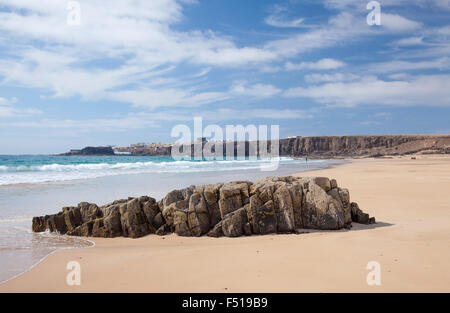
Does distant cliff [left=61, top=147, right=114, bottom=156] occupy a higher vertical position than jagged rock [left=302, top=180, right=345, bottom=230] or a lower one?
higher

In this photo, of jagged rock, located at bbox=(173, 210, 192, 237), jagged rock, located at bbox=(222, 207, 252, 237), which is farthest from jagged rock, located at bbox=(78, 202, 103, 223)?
jagged rock, located at bbox=(222, 207, 252, 237)

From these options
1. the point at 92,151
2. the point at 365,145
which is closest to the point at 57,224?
the point at 365,145

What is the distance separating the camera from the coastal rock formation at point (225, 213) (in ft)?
25.1

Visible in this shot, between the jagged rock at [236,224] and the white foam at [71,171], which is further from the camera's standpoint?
the white foam at [71,171]

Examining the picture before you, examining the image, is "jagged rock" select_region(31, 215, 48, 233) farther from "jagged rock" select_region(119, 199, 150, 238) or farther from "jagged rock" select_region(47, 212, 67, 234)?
"jagged rock" select_region(119, 199, 150, 238)

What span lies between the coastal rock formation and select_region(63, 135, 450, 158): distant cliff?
8231cm

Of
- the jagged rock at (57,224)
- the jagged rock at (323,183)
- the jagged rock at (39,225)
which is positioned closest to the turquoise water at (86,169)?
the jagged rock at (39,225)

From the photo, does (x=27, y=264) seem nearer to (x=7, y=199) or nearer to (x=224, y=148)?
(x=7, y=199)

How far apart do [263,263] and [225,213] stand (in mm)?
2706

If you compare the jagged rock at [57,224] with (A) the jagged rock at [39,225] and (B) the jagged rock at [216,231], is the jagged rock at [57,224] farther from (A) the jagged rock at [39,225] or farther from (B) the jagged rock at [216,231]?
(B) the jagged rock at [216,231]

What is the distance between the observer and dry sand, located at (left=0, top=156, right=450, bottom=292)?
14.7 feet

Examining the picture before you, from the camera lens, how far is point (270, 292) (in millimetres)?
4215

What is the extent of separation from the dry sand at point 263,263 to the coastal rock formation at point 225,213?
0.39 metres

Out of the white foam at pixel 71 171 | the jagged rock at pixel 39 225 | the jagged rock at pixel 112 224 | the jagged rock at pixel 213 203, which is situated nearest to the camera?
the jagged rock at pixel 213 203
